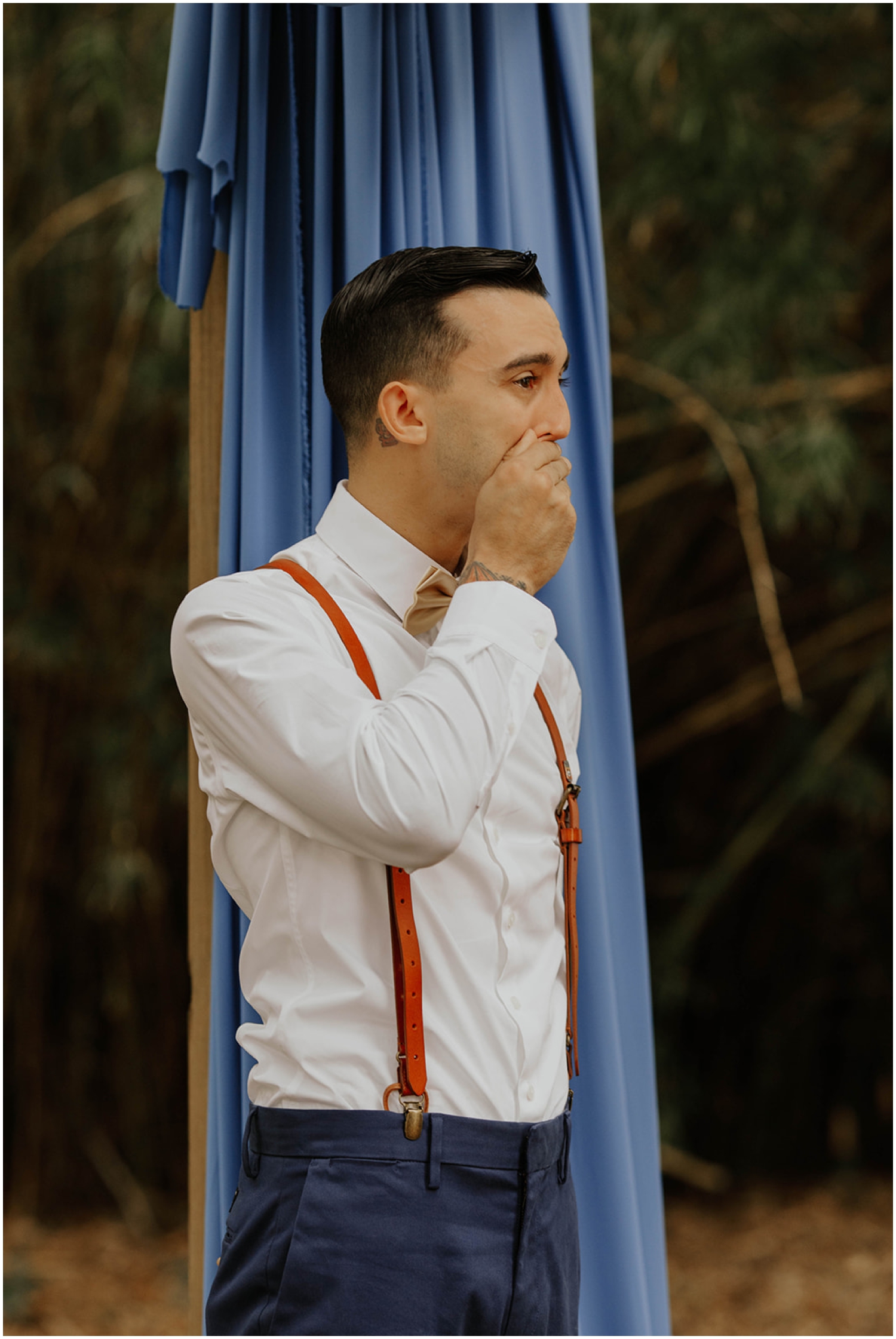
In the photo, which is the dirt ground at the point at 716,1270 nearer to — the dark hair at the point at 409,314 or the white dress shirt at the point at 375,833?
the white dress shirt at the point at 375,833

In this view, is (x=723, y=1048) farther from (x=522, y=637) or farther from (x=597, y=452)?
(x=522, y=637)

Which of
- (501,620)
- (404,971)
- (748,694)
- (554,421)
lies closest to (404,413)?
(554,421)

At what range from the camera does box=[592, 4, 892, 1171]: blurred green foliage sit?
254cm

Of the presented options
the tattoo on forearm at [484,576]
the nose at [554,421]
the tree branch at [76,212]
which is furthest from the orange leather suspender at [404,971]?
the tree branch at [76,212]

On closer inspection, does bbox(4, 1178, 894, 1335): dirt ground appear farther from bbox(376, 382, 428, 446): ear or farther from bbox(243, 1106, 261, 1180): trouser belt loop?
bbox(376, 382, 428, 446): ear

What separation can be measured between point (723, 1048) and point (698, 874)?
0.57m

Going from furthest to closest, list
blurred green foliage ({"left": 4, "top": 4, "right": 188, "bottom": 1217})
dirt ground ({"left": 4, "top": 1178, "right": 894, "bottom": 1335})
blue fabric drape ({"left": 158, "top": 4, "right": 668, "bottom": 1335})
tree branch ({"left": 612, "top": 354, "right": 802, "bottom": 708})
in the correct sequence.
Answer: dirt ground ({"left": 4, "top": 1178, "right": 894, "bottom": 1335})
blurred green foliage ({"left": 4, "top": 4, "right": 188, "bottom": 1217})
tree branch ({"left": 612, "top": 354, "right": 802, "bottom": 708})
blue fabric drape ({"left": 158, "top": 4, "right": 668, "bottom": 1335})

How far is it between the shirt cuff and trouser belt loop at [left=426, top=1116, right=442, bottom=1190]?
1.12 feet

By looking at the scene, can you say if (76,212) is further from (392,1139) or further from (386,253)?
(392,1139)

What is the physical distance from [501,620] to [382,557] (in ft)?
0.57

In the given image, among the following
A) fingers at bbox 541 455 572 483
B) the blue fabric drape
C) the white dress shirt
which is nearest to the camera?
the white dress shirt

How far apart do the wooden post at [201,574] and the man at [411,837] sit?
1.20 feet

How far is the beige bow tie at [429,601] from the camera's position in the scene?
3.20 ft

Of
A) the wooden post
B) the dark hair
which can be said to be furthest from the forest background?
the dark hair
